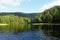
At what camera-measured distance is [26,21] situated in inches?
6280

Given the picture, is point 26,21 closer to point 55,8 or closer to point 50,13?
point 50,13

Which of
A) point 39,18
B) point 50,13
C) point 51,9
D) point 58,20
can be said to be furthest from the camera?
point 51,9

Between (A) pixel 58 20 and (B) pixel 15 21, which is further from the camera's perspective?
(B) pixel 15 21

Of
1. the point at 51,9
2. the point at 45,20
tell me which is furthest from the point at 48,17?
the point at 51,9

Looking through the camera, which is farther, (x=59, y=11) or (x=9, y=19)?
(x=59, y=11)

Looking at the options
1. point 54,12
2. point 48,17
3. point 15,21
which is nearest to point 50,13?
point 54,12

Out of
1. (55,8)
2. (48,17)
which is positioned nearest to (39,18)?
(48,17)

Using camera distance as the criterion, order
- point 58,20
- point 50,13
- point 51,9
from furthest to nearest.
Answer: point 51,9 < point 50,13 < point 58,20

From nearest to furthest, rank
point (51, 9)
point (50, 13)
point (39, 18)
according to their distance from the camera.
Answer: point (39, 18) < point (50, 13) < point (51, 9)

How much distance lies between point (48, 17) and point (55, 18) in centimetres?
613

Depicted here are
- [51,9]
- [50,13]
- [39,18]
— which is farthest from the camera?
[51,9]

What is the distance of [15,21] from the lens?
16088 cm

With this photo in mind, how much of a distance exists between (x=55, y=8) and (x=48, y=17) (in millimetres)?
33083

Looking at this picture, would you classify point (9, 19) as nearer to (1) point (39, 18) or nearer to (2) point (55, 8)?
(1) point (39, 18)
